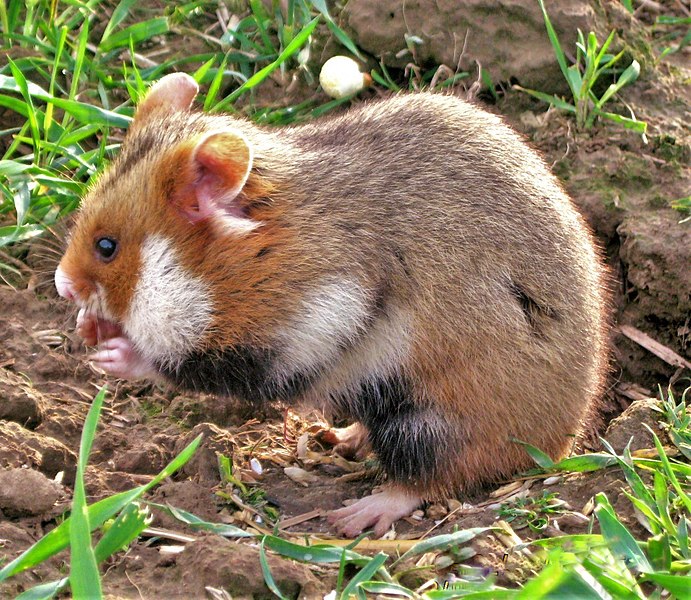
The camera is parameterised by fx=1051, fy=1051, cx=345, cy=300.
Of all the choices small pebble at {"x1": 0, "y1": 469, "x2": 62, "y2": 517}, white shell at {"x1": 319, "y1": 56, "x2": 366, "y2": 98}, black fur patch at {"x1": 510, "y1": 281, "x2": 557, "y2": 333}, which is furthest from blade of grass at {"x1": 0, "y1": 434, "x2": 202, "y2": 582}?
white shell at {"x1": 319, "y1": 56, "x2": 366, "y2": 98}

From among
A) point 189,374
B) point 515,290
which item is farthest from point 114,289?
point 515,290

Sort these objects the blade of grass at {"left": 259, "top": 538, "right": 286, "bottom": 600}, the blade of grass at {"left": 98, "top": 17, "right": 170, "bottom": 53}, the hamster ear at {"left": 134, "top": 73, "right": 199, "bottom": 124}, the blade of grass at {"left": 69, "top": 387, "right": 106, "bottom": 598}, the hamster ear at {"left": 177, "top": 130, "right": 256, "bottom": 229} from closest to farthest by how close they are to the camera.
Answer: the blade of grass at {"left": 69, "top": 387, "right": 106, "bottom": 598} < the blade of grass at {"left": 259, "top": 538, "right": 286, "bottom": 600} < the hamster ear at {"left": 177, "top": 130, "right": 256, "bottom": 229} < the hamster ear at {"left": 134, "top": 73, "right": 199, "bottom": 124} < the blade of grass at {"left": 98, "top": 17, "right": 170, "bottom": 53}

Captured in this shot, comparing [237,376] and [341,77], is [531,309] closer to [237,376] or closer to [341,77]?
[237,376]

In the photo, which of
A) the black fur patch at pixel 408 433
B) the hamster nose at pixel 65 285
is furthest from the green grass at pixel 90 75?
the black fur patch at pixel 408 433

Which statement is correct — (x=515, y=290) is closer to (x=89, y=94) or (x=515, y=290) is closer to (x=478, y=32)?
(x=478, y=32)

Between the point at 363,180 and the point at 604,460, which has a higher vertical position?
the point at 363,180

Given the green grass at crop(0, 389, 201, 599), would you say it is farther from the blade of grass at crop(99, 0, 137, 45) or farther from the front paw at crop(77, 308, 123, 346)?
the blade of grass at crop(99, 0, 137, 45)
